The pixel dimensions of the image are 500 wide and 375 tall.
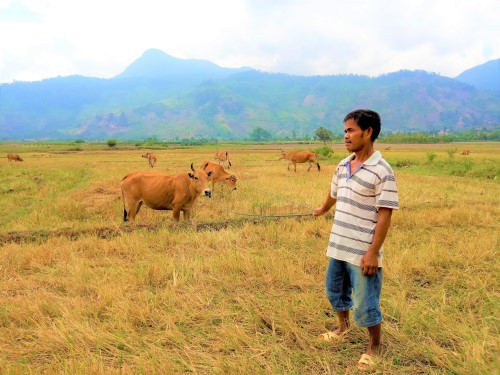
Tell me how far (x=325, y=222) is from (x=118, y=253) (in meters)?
4.28

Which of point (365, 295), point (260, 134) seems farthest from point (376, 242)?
point (260, 134)

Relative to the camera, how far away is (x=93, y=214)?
1048 centimetres

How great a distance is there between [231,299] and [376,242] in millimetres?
2180

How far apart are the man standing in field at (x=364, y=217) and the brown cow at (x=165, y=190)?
227 inches

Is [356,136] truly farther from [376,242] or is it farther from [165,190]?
[165,190]

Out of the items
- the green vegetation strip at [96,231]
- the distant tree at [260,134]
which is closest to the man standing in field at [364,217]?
the green vegetation strip at [96,231]

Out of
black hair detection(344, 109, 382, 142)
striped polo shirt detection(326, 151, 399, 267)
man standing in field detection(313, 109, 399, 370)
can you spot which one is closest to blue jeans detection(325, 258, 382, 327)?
man standing in field detection(313, 109, 399, 370)

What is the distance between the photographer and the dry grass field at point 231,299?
3375 mm

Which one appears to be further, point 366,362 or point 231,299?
point 231,299

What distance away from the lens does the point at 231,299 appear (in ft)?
15.2

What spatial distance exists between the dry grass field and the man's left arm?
88cm

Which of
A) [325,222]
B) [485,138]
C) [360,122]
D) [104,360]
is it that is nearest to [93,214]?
[325,222]

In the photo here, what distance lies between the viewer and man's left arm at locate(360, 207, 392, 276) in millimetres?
3104

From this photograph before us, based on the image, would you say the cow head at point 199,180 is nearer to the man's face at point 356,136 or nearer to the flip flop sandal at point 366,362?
the man's face at point 356,136
